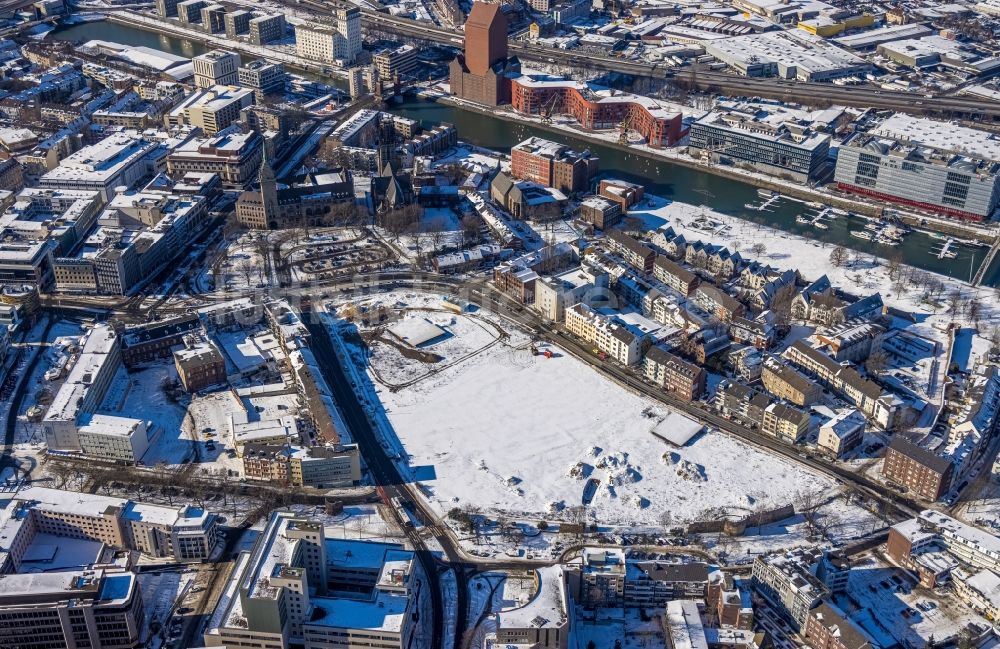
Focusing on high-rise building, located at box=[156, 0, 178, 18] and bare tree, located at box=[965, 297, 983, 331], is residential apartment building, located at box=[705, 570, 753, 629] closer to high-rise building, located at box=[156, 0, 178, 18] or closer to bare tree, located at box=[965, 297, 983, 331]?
bare tree, located at box=[965, 297, 983, 331]

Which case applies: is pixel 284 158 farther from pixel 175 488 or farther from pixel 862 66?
pixel 862 66

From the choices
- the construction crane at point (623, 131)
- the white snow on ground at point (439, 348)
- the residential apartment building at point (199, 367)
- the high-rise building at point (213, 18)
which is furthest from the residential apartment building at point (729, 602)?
the high-rise building at point (213, 18)

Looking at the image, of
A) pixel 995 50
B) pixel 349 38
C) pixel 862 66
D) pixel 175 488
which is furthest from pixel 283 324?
pixel 995 50

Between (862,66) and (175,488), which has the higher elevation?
(862,66)

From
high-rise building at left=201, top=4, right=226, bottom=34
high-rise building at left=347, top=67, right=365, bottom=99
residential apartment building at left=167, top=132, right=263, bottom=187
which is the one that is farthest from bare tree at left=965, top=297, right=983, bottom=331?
high-rise building at left=201, top=4, right=226, bottom=34

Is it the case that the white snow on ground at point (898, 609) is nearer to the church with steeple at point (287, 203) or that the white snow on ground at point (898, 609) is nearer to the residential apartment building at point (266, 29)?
the church with steeple at point (287, 203)

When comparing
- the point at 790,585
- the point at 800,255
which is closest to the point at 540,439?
the point at 790,585

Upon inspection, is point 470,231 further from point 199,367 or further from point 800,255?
point 199,367
